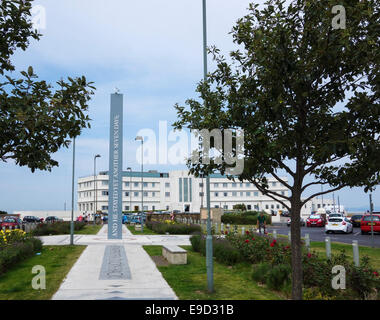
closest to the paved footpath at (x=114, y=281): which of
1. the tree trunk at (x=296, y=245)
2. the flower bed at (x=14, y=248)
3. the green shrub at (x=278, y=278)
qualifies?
the flower bed at (x=14, y=248)

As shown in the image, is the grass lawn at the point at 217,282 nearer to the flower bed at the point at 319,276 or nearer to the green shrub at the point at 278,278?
the green shrub at the point at 278,278

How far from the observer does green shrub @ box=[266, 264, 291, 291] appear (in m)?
9.93

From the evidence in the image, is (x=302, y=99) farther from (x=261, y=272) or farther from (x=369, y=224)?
(x=369, y=224)

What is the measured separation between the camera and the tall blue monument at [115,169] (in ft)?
90.9

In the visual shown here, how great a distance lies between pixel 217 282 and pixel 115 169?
17.9 m

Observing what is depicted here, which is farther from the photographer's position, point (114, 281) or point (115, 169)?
point (115, 169)

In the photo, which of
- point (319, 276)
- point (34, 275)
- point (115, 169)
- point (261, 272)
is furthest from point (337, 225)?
point (34, 275)

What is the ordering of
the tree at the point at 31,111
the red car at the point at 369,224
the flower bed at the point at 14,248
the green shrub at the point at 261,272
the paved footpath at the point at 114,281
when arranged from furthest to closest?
1. the red car at the point at 369,224
2. the flower bed at the point at 14,248
3. the green shrub at the point at 261,272
4. the paved footpath at the point at 114,281
5. the tree at the point at 31,111

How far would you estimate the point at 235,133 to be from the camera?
299 inches

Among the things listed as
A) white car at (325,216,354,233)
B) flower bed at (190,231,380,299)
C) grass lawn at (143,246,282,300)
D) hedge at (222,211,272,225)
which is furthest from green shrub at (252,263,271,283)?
hedge at (222,211,272,225)

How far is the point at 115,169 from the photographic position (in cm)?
2780

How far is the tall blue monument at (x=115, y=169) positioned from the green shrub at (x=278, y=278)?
61.8 feet

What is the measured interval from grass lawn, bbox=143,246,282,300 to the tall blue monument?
44.6ft
